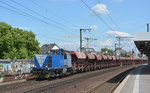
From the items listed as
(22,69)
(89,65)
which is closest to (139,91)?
(22,69)

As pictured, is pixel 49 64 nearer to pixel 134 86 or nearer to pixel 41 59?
pixel 41 59

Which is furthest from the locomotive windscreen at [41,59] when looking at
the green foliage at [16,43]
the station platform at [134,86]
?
the green foliage at [16,43]

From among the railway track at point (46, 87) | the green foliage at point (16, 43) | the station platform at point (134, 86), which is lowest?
the railway track at point (46, 87)

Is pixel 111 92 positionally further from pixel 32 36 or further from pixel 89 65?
pixel 32 36

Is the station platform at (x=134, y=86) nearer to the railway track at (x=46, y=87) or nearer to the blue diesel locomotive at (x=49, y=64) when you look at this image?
the railway track at (x=46, y=87)

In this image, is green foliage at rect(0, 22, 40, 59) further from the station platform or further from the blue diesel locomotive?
the station platform

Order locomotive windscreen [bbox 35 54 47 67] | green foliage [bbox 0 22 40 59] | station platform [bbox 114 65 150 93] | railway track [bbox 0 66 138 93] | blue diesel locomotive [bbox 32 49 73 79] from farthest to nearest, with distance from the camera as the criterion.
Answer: green foliage [bbox 0 22 40 59]
locomotive windscreen [bbox 35 54 47 67]
blue diesel locomotive [bbox 32 49 73 79]
railway track [bbox 0 66 138 93]
station platform [bbox 114 65 150 93]

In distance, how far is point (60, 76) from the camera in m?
28.4

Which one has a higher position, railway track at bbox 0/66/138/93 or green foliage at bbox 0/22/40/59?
green foliage at bbox 0/22/40/59

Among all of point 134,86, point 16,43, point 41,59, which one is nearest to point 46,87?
point 134,86

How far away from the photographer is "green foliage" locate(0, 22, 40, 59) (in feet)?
161

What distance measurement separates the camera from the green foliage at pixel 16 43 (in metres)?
49.1

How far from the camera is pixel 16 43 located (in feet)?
170

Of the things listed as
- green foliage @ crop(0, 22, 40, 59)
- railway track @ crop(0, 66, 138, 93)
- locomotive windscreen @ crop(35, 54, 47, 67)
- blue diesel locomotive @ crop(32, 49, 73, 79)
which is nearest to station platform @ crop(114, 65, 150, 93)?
railway track @ crop(0, 66, 138, 93)
